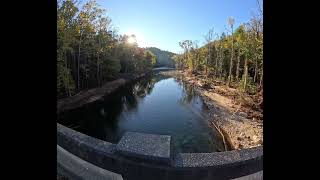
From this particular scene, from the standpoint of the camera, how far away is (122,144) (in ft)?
15.8

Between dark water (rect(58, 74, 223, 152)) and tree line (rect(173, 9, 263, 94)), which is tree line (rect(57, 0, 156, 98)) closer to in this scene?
dark water (rect(58, 74, 223, 152))

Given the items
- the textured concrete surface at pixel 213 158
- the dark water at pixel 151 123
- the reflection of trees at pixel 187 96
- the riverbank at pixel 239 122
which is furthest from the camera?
the reflection of trees at pixel 187 96

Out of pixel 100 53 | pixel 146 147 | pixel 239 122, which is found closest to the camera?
pixel 146 147

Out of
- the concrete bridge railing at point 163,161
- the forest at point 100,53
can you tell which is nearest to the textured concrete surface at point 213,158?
the concrete bridge railing at point 163,161

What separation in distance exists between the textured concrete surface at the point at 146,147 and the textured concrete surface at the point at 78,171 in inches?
22.9

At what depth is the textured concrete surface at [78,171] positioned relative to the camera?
3908mm

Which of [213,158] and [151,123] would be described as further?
[151,123]

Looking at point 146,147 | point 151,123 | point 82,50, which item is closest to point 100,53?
point 82,50

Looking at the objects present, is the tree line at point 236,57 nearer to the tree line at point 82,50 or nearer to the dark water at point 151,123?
the dark water at point 151,123

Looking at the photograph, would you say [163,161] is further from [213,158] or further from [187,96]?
[187,96]

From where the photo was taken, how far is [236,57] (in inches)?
1103

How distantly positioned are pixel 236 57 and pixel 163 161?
2572cm
